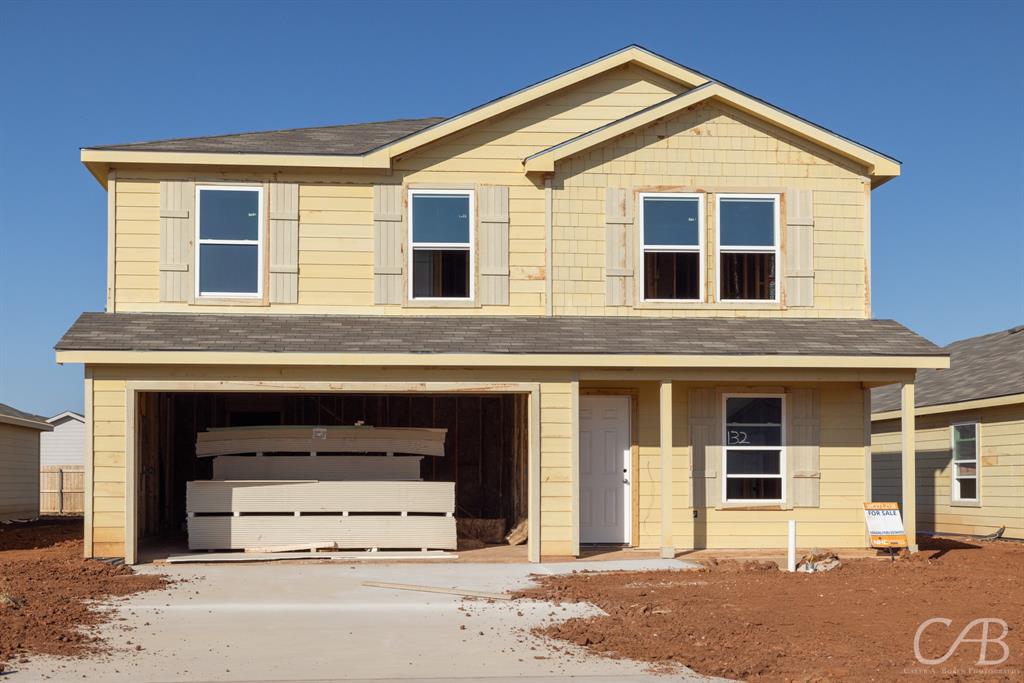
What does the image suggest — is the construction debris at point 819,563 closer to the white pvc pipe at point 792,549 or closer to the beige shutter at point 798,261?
the white pvc pipe at point 792,549

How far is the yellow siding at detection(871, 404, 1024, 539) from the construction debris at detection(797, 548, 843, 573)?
6.61m

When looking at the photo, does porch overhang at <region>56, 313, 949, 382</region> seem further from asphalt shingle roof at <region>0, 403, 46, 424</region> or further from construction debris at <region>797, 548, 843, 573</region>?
asphalt shingle roof at <region>0, 403, 46, 424</region>

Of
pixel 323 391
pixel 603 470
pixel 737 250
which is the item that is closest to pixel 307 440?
pixel 323 391

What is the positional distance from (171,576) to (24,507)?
53.5 feet

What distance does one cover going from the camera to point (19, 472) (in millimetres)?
28078

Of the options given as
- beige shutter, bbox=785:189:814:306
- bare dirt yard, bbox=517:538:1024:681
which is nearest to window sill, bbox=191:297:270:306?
bare dirt yard, bbox=517:538:1024:681

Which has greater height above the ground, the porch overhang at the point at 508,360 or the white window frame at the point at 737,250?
the white window frame at the point at 737,250

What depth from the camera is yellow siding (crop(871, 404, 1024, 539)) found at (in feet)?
66.3

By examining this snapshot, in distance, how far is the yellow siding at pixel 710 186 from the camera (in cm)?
1703

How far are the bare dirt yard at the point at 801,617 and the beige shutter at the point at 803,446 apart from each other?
157cm

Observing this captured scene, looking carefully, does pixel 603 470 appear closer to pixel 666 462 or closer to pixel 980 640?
pixel 666 462

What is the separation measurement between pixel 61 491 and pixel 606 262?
25.5 meters

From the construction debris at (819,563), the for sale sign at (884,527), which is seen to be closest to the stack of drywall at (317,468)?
the construction debris at (819,563)

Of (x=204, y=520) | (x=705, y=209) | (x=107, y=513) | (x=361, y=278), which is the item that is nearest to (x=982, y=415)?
(x=705, y=209)
